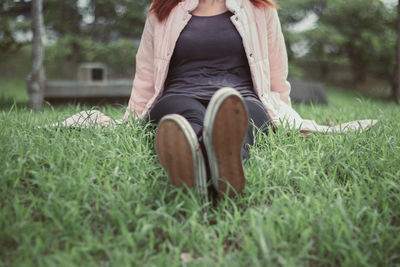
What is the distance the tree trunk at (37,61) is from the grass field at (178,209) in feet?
8.69

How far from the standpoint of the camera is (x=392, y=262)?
1118 millimetres

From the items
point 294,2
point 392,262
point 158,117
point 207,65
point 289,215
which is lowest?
point 392,262

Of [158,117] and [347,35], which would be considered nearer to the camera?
[158,117]

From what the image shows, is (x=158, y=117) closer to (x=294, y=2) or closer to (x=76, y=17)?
(x=76, y=17)

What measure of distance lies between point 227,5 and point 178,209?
1.20m

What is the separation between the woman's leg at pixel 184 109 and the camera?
1541 mm

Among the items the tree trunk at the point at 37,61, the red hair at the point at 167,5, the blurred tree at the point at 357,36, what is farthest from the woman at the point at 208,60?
the blurred tree at the point at 357,36

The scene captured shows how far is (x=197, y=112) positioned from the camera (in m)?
1.57

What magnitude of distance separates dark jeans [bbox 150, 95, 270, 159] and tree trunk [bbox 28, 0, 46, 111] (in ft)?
9.53

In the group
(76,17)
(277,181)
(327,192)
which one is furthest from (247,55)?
(76,17)

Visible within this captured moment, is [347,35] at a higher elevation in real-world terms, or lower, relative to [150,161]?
higher

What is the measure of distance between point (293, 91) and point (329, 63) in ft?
26.0

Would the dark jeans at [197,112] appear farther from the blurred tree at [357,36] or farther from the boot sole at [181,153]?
the blurred tree at [357,36]

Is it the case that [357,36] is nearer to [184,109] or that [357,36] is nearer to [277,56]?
[277,56]
